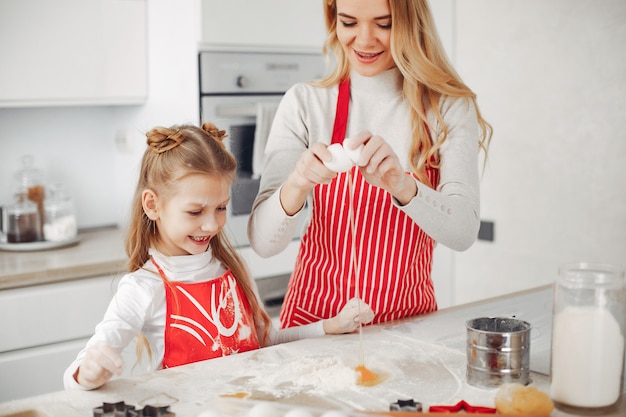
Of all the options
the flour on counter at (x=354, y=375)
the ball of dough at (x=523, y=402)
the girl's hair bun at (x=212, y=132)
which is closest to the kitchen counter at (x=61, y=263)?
the girl's hair bun at (x=212, y=132)

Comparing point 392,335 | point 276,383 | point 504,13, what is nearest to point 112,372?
point 276,383

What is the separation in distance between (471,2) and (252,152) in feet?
3.50

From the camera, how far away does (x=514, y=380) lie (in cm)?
121

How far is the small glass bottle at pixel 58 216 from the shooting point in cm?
265

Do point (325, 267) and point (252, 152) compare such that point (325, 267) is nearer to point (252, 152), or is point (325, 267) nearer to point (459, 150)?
point (459, 150)

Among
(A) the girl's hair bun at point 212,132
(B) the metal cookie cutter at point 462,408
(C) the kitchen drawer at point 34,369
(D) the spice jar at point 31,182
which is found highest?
(A) the girl's hair bun at point 212,132

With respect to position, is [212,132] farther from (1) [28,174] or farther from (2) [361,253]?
(1) [28,174]

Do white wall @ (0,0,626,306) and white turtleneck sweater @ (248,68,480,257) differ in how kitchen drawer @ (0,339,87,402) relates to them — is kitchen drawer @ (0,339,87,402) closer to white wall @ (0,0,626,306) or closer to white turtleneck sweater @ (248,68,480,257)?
white wall @ (0,0,626,306)

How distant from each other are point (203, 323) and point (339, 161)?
1.35ft

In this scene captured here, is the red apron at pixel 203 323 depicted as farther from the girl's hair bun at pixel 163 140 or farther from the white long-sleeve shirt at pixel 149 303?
the girl's hair bun at pixel 163 140

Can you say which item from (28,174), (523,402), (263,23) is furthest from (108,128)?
(523,402)

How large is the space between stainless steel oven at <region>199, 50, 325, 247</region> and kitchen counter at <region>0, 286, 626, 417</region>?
50.4 inches

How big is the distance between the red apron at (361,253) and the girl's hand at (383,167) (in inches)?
8.8

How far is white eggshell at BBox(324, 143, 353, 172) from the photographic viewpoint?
1297 millimetres
